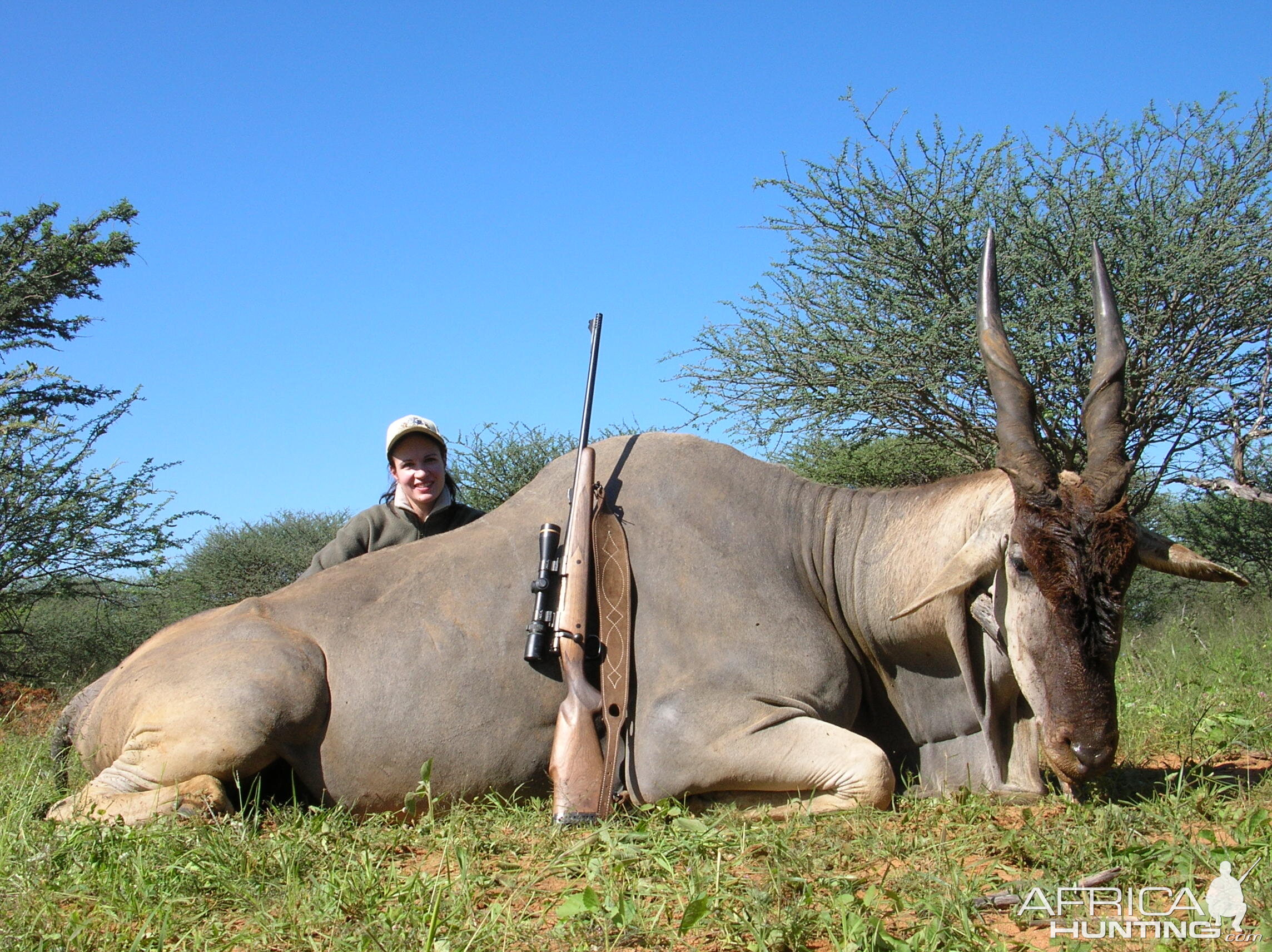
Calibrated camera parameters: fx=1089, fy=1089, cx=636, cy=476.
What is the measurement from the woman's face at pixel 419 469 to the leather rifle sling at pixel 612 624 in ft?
6.17

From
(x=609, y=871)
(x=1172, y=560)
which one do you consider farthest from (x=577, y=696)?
(x=1172, y=560)

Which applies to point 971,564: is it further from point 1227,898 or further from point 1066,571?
point 1227,898

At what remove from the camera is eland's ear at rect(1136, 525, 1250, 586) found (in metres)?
3.96

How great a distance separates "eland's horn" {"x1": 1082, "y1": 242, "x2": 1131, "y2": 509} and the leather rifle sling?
5.96 ft

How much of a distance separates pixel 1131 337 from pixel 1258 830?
682 centimetres

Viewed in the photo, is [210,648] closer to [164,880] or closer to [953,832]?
[164,880]

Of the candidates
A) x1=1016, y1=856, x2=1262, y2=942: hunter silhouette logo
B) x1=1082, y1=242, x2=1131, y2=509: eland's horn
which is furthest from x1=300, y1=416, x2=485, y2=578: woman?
x1=1016, y1=856, x2=1262, y2=942: hunter silhouette logo

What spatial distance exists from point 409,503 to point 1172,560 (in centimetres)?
405

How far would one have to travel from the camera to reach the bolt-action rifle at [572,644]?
13.5 feet

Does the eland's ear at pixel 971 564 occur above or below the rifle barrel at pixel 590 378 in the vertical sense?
below

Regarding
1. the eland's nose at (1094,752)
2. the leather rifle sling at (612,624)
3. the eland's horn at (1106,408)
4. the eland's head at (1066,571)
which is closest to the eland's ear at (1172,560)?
the eland's head at (1066,571)

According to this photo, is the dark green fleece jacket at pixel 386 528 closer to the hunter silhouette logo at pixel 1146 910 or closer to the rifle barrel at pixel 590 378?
the rifle barrel at pixel 590 378

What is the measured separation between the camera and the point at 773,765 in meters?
4.05

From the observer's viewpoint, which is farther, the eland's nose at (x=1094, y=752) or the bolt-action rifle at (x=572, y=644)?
the bolt-action rifle at (x=572, y=644)
